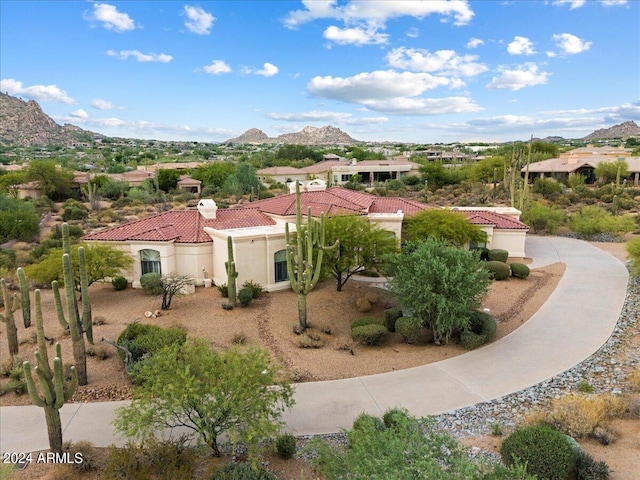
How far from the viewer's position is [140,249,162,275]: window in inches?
950

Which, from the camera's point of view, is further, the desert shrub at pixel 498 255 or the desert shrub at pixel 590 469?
the desert shrub at pixel 498 255

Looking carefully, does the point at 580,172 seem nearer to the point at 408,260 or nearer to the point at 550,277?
the point at 550,277

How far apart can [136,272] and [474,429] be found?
18947 millimetres

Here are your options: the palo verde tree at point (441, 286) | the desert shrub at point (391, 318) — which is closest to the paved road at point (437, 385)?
the palo verde tree at point (441, 286)

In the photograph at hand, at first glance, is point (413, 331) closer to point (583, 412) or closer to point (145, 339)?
point (583, 412)

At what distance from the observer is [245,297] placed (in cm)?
2089

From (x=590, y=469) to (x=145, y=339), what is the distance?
1279cm

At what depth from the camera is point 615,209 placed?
144 ft

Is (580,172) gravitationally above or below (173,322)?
above

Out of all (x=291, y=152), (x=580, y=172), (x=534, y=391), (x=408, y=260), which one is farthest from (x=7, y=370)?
(x=291, y=152)

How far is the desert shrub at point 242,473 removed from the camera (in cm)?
930

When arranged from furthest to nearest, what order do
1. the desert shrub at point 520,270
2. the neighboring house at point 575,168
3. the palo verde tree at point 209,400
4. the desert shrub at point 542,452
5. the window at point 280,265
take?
the neighboring house at point 575,168, the desert shrub at point 520,270, the window at point 280,265, the palo verde tree at point 209,400, the desert shrub at point 542,452

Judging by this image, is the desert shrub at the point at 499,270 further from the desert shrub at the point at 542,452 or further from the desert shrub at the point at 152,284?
the desert shrub at the point at 152,284

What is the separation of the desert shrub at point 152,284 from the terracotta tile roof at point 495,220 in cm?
1907
